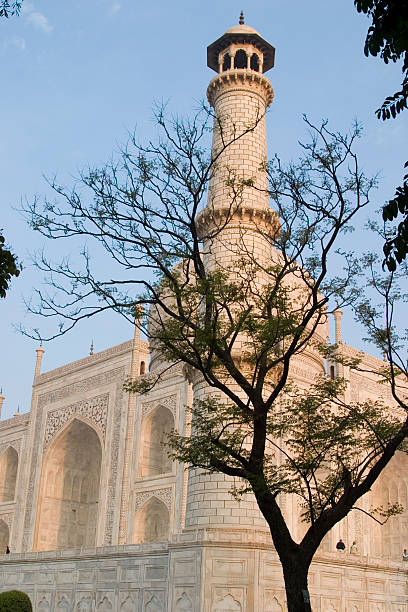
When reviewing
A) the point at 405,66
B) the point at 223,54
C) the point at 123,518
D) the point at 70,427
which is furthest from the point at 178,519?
the point at 405,66

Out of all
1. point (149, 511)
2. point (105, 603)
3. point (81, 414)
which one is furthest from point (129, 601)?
point (81, 414)

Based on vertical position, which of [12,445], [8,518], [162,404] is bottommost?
[8,518]

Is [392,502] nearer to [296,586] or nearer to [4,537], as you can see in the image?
[4,537]

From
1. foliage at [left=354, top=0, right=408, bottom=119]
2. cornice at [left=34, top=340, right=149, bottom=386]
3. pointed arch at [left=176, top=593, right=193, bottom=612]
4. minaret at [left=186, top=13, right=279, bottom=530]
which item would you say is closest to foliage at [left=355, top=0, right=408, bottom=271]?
foliage at [left=354, top=0, right=408, bottom=119]

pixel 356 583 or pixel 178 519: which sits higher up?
pixel 178 519

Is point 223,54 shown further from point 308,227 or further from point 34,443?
point 34,443

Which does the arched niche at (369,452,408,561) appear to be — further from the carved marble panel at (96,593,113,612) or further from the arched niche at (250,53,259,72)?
the arched niche at (250,53,259,72)

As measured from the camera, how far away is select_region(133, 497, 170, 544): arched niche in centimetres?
2106

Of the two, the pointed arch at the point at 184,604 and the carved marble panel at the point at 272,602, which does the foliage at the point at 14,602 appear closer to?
the pointed arch at the point at 184,604

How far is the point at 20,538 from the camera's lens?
25.2m

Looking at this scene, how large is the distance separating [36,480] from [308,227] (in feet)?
63.8

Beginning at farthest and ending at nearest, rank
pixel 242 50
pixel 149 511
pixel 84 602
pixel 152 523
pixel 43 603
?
pixel 152 523 < pixel 149 511 < pixel 242 50 < pixel 43 603 < pixel 84 602

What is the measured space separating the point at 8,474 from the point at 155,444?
31.2ft

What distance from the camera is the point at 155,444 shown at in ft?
73.1
